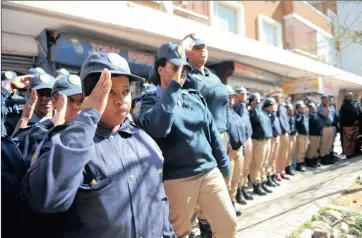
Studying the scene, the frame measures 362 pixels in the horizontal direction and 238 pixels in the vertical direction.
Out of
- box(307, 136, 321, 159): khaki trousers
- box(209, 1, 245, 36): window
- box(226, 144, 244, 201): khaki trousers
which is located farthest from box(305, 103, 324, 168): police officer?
box(209, 1, 245, 36): window

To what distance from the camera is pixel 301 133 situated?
26.6 ft

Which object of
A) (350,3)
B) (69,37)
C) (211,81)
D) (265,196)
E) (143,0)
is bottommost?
(265,196)

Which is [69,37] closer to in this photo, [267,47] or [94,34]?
[94,34]

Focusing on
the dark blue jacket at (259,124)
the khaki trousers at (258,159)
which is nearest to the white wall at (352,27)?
the dark blue jacket at (259,124)

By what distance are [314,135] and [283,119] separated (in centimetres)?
205

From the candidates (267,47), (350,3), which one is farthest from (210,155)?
(267,47)

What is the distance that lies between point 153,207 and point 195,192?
2.86 feet

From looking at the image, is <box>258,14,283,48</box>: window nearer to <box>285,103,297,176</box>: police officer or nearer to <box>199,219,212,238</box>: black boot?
<box>285,103,297,176</box>: police officer

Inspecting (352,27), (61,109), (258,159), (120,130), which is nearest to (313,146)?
(258,159)

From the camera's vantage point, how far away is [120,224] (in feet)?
4.43

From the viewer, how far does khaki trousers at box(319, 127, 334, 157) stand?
900 centimetres

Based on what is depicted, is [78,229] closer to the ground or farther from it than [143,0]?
closer to the ground

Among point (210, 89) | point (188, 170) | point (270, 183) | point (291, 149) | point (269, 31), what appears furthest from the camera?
point (269, 31)

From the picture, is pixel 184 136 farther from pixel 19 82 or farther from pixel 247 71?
pixel 247 71
